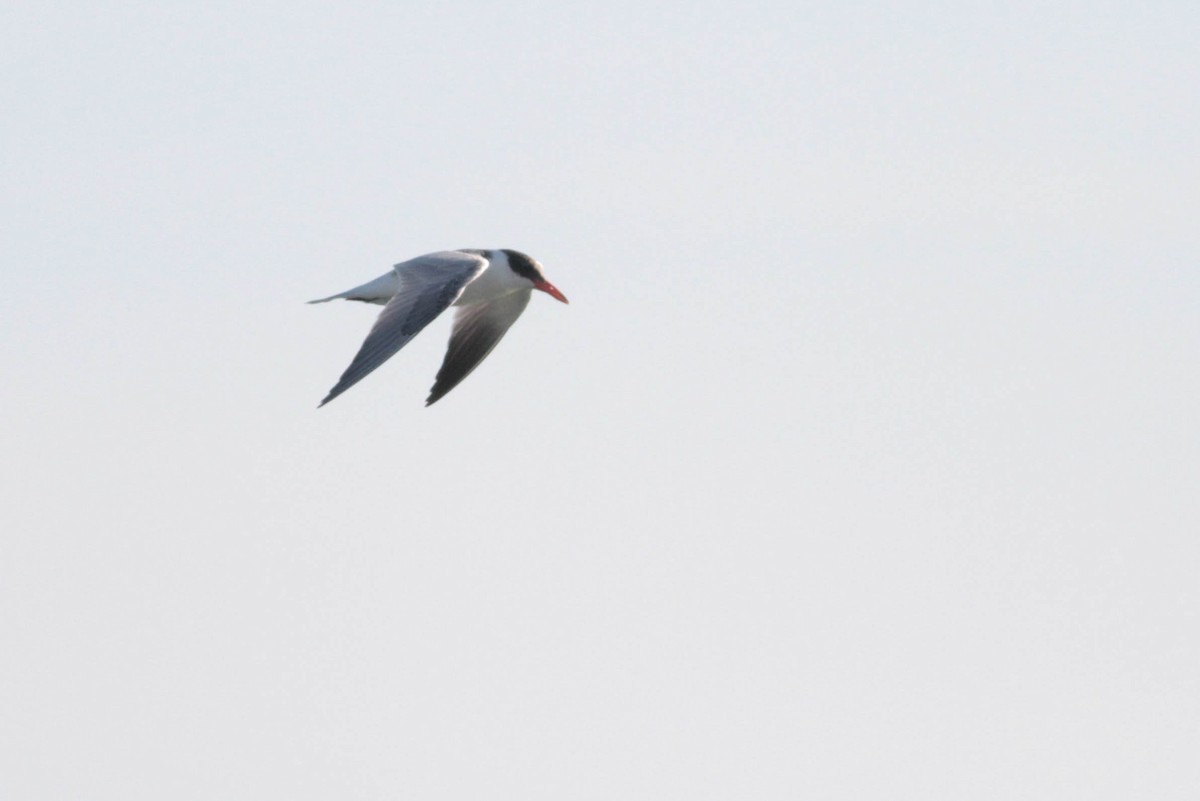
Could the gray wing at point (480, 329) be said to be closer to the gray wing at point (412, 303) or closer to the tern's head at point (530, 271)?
the tern's head at point (530, 271)

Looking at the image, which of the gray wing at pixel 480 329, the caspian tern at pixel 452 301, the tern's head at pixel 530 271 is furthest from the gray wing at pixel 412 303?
the gray wing at pixel 480 329

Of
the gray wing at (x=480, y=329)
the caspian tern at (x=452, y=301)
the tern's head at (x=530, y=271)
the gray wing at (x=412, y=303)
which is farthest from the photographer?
the gray wing at (x=480, y=329)

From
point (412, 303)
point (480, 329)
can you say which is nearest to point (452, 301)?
point (412, 303)

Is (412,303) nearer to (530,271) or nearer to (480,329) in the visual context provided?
(530,271)

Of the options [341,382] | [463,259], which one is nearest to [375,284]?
[463,259]

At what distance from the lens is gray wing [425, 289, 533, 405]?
3162cm

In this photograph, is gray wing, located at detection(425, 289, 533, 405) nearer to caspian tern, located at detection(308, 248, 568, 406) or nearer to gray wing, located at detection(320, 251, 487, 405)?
caspian tern, located at detection(308, 248, 568, 406)

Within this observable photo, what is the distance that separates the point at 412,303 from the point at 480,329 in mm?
4879

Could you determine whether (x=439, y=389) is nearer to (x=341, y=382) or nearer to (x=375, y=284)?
(x=375, y=284)

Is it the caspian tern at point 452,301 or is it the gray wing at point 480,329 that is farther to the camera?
the gray wing at point 480,329

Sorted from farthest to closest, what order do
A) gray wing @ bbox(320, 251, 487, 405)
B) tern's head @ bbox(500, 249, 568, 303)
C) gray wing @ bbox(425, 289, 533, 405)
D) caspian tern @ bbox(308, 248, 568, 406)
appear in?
gray wing @ bbox(425, 289, 533, 405) → tern's head @ bbox(500, 249, 568, 303) → caspian tern @ bbox(308, 248, 568, 406) → gray wing @ bbox(320, 251, 487, 405)

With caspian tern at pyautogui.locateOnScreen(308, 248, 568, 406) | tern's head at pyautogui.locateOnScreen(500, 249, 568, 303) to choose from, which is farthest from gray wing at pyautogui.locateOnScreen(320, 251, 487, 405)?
tern's head at pyautogui.locateOnScreen(500, 249, 568, 303)

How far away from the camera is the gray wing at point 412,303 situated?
991 inches

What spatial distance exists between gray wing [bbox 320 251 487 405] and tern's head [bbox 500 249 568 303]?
1.08 m
